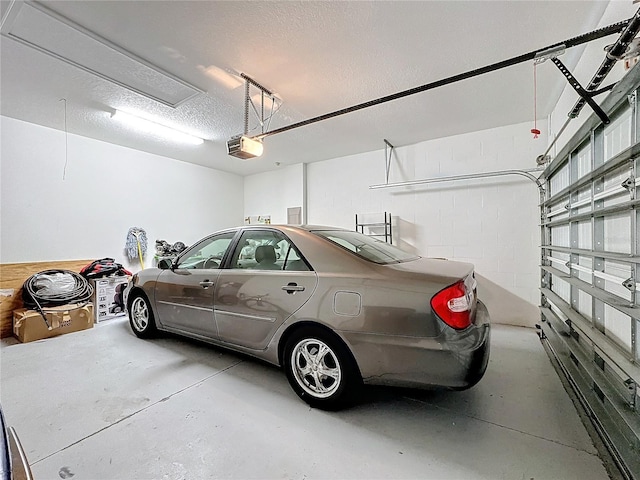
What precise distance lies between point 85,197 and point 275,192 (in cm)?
352

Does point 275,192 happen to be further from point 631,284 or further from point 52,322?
point 631,284

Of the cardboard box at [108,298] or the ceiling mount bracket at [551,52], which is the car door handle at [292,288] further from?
the cardboard box at [108,298]

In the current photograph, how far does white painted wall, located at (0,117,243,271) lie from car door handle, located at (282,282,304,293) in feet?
14.4

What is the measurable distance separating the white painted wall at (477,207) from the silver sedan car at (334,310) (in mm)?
2477

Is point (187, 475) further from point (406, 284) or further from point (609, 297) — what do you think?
point (609, 297)

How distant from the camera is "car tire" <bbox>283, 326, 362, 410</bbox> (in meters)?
1.92

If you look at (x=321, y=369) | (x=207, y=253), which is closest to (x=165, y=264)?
(x=207, y=253)

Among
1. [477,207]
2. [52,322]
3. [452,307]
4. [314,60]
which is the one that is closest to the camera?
[452,307]

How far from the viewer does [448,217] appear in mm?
4629

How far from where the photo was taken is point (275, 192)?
6.76 m

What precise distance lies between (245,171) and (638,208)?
664cm

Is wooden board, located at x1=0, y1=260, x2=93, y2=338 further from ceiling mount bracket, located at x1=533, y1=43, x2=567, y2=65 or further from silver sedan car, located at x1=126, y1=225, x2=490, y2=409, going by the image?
ceiling mount bracket, located at x1=533, y1=43, x2=567, y2=65

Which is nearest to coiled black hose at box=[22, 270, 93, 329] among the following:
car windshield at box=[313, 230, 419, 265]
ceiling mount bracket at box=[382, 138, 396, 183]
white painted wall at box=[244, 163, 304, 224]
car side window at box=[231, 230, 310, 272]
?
car side window at box=[231, 230, 310, 272]

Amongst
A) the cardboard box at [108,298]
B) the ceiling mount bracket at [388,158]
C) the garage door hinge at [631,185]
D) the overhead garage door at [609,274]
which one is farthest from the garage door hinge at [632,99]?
the cardboard box at [108,298]
